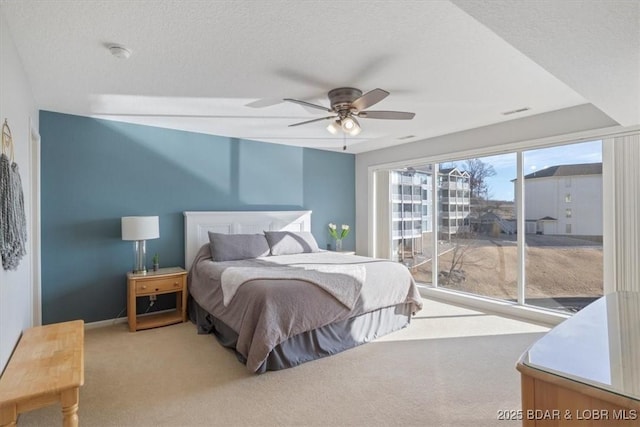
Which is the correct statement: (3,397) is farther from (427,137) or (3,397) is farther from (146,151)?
(427,137)

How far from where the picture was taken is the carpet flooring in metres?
2.14

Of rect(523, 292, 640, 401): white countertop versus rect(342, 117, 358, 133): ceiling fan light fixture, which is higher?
rect(342, 117, 358, 133): ceiling fan light fixture

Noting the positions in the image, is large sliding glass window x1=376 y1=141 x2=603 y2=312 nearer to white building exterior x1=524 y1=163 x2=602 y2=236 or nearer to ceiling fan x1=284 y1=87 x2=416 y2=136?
white building exterior x1=524 y1=163 x2=602 y2=236

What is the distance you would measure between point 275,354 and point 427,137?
12.9 ft

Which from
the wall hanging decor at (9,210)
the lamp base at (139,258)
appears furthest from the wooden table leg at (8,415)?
the lamp base at (139,258)

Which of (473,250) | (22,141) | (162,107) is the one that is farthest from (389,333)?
(22,141)

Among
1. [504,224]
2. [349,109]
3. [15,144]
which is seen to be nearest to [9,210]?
[15,144]

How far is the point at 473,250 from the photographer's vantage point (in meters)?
4.85

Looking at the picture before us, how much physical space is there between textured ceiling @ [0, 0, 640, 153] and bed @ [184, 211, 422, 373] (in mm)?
1678

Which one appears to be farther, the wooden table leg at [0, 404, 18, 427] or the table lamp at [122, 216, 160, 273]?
the table lamp at [122, 216, 160, 273]

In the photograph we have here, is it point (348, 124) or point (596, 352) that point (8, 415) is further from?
point (348, 124)

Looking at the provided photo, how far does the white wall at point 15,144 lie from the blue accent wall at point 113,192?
35.0 inches

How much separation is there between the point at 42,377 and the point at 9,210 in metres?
0.89

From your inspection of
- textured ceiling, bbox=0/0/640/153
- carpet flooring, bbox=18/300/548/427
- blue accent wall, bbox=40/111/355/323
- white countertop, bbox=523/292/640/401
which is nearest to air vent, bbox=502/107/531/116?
textured ceiling, bbox=0/0/640/153
